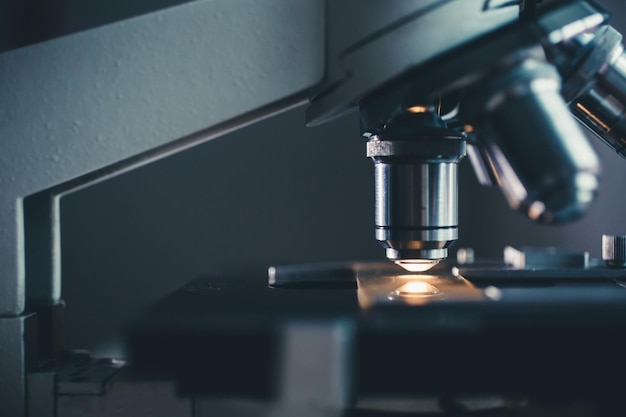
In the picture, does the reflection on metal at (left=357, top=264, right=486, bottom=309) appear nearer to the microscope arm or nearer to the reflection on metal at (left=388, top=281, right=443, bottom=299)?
the reflection on metal at (left=388, top=281, right=443, bottom=299)

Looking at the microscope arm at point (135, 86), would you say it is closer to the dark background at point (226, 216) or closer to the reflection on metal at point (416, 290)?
the reflection on metal at point (416, 290)

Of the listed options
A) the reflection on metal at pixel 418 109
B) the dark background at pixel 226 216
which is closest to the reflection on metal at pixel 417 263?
the reflection on metal at pixel 418 109

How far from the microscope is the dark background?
568 mm

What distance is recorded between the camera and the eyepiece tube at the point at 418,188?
2.04ft

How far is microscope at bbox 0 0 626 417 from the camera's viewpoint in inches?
19.5

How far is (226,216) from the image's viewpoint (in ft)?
4.30

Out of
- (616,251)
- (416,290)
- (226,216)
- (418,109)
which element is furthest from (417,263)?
(226,216)

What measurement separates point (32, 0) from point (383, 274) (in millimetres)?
716

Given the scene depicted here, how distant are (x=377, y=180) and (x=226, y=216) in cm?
70

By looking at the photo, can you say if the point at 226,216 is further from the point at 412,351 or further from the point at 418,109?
the point at 412,351

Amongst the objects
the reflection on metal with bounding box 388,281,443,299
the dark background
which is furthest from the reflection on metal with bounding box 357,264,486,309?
the dark background

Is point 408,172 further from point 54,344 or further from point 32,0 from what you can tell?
point 32,0

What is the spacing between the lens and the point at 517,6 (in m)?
0.59

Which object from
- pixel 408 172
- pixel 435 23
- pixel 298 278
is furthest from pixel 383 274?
pixel 435 23
